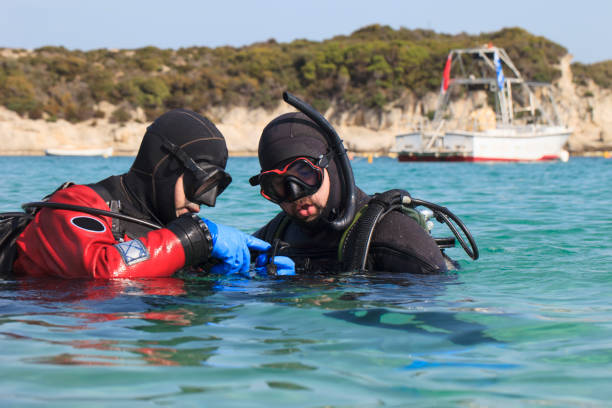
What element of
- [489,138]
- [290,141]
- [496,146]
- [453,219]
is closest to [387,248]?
[453,219]

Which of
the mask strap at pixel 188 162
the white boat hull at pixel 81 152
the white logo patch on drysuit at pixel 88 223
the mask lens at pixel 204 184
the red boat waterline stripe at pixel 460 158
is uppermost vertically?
the white boat hull at pixel 81 152

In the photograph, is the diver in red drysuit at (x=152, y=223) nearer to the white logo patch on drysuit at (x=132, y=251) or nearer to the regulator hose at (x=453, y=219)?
the white logo patch on drysuit at (x=132, y=251)

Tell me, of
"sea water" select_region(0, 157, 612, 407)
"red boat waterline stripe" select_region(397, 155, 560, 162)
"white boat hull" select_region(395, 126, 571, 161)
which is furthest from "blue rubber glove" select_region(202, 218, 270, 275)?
"red boat waterline stripe" select_region(397, 155, 560, 162)

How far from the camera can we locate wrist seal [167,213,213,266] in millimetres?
3279

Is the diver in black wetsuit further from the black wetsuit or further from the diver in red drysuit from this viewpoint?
the diver in red drysuit

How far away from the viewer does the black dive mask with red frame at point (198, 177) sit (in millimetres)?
3482

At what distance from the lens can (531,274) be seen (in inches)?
184

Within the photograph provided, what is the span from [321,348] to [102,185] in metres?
1.70

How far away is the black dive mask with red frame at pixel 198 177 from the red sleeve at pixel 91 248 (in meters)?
0.33

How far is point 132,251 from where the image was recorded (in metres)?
3.21

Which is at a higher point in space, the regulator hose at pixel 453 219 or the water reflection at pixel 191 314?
the regulator hose at pixel 453 219

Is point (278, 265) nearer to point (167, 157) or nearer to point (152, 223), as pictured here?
point (152, 223)

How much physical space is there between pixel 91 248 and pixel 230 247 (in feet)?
2.36

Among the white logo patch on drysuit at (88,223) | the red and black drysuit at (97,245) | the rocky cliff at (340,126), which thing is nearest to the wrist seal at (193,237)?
the red and black drysuit at (97,245)
